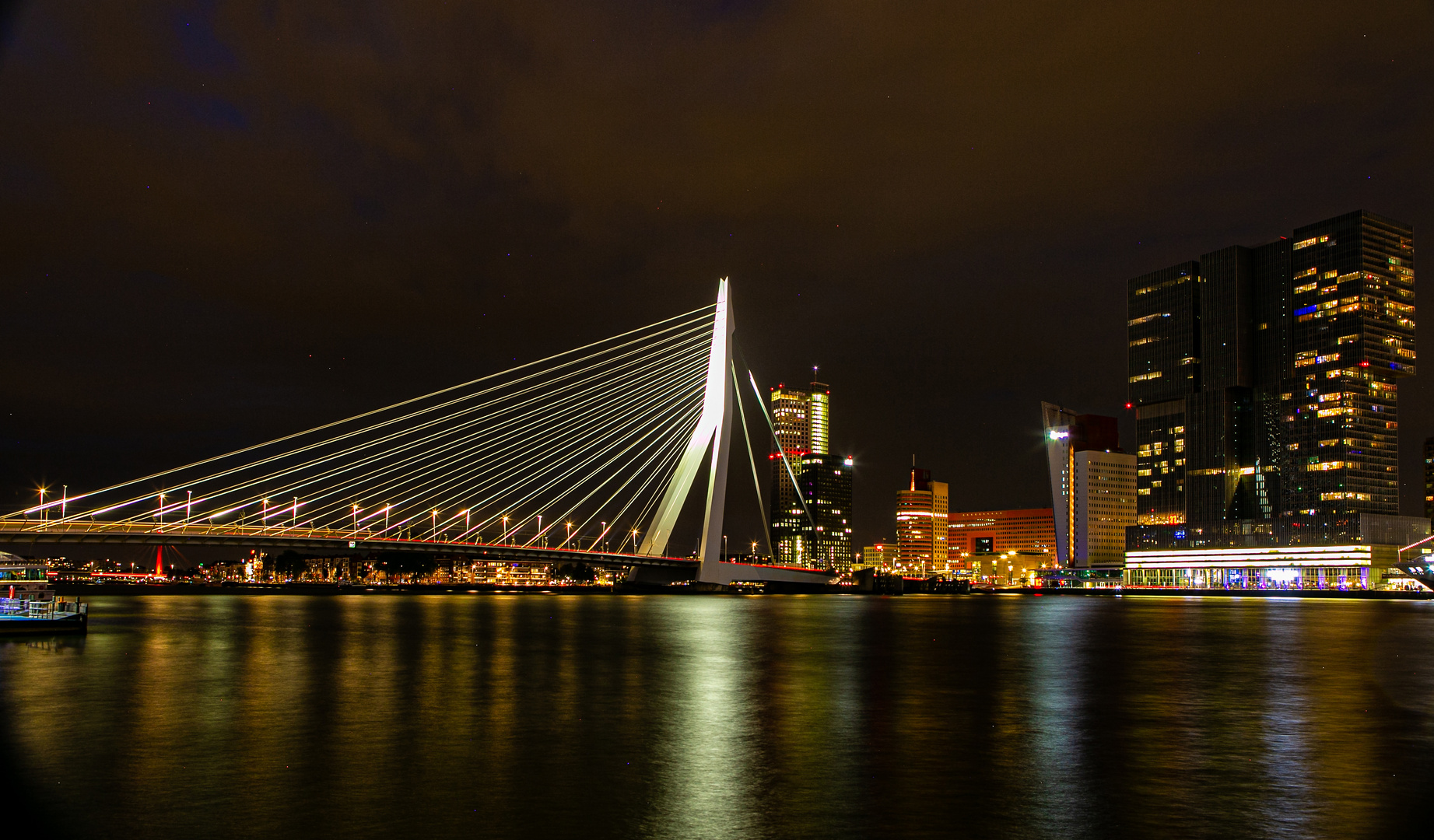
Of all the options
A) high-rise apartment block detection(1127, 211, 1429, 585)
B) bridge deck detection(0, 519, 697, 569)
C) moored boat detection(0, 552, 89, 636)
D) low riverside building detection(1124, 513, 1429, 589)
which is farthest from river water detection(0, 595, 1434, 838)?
high-rise apartment block detection(1127, 211, 1429, 585)

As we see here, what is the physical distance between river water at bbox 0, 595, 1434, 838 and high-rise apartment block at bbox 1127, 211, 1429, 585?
148651 mm

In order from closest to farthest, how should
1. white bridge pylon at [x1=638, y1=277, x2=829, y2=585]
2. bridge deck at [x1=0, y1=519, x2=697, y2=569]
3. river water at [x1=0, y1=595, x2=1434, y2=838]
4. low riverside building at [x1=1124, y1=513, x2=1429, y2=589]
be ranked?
1. river water at [x1=0, y1=595, x2=1434, y2=838]
2. bridge deck at [x1=0, y1=519, x2=697, y2=569]
3. white bridge pylon at [x1=638, y1=277, x2=829, y2=585]
4. low riverside building at [x1=1124, y1=513, x2=1429, y2=589]

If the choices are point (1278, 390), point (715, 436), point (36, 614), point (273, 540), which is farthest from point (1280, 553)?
point (36, 614)

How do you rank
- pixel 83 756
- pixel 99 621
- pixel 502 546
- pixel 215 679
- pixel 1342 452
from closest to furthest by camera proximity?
pixel 83 756, pixel 215 679, pixel 99 621, pixel 502 546, pixel 1342 452

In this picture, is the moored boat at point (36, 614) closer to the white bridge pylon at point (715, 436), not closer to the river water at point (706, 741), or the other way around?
the river water at point (706, 741)

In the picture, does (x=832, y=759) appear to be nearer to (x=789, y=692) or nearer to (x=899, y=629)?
(x=789, y=692)

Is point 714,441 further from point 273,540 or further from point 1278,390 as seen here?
point 1278,390

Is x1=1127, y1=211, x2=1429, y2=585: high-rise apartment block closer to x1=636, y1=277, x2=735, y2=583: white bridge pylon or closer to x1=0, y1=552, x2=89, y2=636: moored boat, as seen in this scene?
x1=636, y1=277, x2=735, y2=583: white bridge pylon

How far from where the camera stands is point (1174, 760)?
595 inches

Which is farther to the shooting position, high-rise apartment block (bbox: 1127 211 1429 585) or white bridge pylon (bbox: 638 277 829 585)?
high-rise apartment block (bbox: 1127 211 1429 585)

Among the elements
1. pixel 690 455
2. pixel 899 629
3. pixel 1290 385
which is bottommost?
pixel 899 629

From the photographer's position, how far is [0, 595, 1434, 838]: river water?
37.9ft

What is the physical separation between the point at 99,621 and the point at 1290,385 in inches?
6713

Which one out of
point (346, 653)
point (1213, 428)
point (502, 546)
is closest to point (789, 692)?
point (346, 653)
